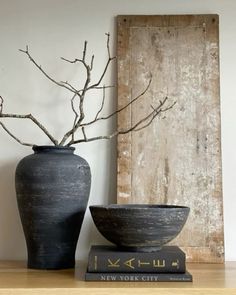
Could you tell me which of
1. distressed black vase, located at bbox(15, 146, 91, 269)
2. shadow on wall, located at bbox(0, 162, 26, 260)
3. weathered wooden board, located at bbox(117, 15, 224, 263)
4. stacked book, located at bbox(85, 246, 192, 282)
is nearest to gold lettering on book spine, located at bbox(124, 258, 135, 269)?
stacked book, located at bbox(85, 246, 192, 282)

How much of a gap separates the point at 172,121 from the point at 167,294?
0.60 m

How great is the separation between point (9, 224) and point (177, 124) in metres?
0.62

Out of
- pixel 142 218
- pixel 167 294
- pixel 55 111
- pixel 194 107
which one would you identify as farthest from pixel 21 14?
pixel 167 294

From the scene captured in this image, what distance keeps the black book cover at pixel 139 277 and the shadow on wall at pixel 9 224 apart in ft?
1.41

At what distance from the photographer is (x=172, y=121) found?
1402 mm

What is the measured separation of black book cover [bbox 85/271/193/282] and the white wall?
35 centimetres

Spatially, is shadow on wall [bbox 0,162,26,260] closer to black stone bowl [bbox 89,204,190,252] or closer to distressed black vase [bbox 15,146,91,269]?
distressed black vase [bbox 15,146,91,269]

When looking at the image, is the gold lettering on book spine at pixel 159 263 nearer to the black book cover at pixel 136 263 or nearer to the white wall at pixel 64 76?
the black book cover at pixel 136 263

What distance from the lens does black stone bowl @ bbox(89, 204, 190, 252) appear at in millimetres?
1058

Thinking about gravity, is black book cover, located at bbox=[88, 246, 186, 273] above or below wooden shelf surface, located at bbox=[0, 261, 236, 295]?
above

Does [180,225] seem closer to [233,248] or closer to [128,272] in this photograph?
[128,272]

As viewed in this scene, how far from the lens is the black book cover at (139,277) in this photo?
103 cm

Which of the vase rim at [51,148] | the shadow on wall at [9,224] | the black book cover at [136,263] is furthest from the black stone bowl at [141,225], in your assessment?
the shadow on wall at [9,224]

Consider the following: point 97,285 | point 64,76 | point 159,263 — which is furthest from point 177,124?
point 97,285
